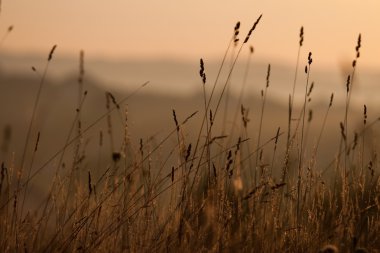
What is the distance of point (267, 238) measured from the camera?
10.9 ft

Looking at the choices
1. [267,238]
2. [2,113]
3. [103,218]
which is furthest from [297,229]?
[2,113]

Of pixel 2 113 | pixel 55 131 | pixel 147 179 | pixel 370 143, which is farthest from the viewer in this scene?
pixel 2 113

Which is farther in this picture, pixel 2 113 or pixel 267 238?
pixel 2 113

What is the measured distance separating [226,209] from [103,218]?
66 centimetres

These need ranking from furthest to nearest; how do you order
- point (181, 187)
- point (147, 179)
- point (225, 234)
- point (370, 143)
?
point (370, 143), point (147, 179), point (181, 187), point (225, 234)

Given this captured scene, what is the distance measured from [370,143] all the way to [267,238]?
94 cm

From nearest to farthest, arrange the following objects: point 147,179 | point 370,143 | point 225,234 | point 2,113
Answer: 1. point 225,234
2. point 147,179
3. point 370,143
4. point 2,113

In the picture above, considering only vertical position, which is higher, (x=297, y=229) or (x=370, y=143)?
(x=370, y=143)

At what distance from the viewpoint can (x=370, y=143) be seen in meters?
3.91

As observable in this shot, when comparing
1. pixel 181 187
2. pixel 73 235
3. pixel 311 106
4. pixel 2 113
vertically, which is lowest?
pixel 2 113

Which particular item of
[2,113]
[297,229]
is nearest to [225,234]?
[297,229]

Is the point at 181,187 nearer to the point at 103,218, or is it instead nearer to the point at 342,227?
the point at 103,218

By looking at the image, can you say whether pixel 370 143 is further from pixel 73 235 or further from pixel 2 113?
pixel 2 113

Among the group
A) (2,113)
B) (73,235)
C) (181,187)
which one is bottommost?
(2,113)
